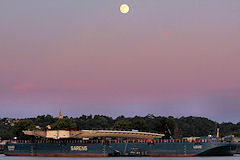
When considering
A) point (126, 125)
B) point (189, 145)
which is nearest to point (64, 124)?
point (126, 125)

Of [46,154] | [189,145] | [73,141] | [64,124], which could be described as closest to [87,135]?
[73,141]

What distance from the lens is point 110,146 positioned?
128 metres

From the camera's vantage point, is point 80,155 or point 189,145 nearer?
point 189,145

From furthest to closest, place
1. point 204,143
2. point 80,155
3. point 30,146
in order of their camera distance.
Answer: point 30,146, point 80,155, point 204,143

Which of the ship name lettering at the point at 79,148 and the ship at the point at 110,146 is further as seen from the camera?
the ship name lettering at the point at 79,148

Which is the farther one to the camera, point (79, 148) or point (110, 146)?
point (79, 148)

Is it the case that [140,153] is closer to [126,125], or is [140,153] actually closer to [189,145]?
[189,145]

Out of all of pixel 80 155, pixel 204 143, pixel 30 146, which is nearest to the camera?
pixel 204 143

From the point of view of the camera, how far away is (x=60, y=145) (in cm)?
13325

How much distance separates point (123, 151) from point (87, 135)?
1170 cm

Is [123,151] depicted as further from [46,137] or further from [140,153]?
[46,137]

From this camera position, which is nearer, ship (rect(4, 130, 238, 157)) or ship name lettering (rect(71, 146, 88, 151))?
ship (rect(4, 130, 238, 157))

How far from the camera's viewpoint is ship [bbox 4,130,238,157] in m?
121

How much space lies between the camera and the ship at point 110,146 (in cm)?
12106
